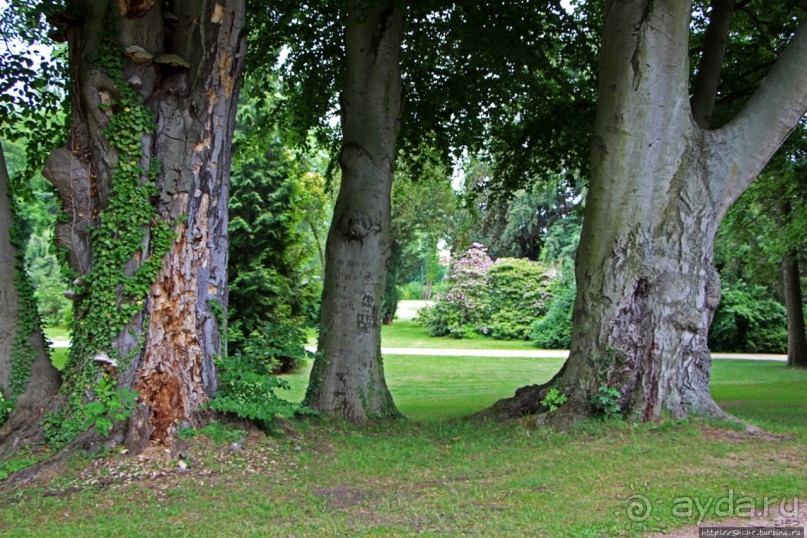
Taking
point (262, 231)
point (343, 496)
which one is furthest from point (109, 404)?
point (262, 231)

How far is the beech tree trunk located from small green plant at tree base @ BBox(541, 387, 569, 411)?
0.48ft

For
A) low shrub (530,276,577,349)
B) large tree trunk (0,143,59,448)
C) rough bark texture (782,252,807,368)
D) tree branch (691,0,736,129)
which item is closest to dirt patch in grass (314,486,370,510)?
large tree trunk (0,143,59,448)

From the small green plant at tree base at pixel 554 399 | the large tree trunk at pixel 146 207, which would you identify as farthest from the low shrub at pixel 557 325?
the large tree trunk at pixel 146 207

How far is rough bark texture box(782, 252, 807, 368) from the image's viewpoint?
2088cm

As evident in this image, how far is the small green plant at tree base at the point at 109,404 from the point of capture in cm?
604

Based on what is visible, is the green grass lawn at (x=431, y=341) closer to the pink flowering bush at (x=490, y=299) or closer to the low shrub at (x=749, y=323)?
the pink flowering bush at (x=490, y=299)

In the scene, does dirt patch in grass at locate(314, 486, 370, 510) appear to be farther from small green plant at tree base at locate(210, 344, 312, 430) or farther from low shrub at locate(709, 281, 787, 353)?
low shrub at locate(709, 281, 787, 353)

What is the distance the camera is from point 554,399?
7.68m

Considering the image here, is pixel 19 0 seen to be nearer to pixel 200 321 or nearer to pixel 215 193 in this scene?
pixel 215 193

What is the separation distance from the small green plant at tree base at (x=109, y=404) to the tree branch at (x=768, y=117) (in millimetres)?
6515

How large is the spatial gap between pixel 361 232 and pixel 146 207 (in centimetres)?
291

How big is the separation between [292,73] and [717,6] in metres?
7.48

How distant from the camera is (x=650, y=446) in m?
6.50

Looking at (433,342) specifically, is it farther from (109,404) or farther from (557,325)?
(109,404)
